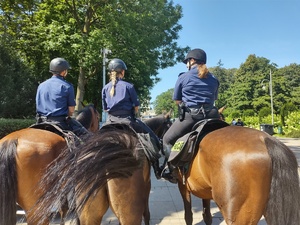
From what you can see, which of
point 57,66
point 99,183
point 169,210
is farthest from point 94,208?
point 169,210

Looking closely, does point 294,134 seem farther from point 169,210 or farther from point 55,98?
point 55,98

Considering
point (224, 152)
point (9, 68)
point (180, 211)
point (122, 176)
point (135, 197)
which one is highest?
point (9, 68)

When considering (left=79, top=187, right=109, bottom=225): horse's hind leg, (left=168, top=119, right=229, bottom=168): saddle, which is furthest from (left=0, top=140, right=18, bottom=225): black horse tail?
(left=168, top=119, right=229, bottom=168): saddle

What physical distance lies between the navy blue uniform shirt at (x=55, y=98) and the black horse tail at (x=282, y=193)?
8.64ft

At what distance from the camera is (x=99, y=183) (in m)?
2.67

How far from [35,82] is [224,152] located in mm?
15312

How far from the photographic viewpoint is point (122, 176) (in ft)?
9.00

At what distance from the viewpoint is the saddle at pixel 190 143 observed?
131 inches

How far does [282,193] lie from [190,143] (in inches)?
43.3

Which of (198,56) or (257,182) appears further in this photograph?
(198,56)

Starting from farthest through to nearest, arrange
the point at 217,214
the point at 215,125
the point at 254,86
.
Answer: the point at 254,86 → the point at 217,214 → the point at 215,125

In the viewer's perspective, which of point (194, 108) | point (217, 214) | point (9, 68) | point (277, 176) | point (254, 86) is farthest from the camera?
point (254, 86)

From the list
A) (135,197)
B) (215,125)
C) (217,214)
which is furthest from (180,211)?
(135,197)

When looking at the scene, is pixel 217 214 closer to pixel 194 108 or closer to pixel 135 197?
pixel 194 108
